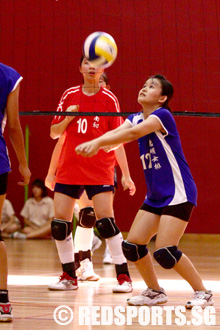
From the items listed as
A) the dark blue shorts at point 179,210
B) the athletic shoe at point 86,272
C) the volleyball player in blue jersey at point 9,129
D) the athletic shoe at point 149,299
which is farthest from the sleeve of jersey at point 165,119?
the athletic shoe at point 86,272

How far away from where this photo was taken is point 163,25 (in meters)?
10.5

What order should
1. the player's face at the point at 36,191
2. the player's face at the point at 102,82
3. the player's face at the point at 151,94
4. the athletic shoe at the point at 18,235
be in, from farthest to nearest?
the athletic shoe at the point at 18,235 < the player's face at the point at 36,191 < the player's face at the point at 102,82 < the player's face at the point at 151,94

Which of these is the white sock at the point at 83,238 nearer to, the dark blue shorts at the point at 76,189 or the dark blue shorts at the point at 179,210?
the dark blue shorts at the point at 76,189

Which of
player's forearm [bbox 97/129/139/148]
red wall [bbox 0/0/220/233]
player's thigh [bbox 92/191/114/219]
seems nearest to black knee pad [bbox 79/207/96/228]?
player's thigh [bbox 92/191/114/219]

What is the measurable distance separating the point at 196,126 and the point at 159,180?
737cm

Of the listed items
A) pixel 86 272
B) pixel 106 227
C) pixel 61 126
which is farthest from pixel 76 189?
pixel 86 272

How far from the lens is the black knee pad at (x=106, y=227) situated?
555cm

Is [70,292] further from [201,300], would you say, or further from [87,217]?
[201,300]

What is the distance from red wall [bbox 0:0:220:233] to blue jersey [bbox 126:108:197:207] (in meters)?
4.43

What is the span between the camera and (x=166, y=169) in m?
4.60

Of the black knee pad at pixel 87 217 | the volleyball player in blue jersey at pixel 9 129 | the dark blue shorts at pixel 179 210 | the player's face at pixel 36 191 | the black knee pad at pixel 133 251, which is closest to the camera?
the volleyball player in blue jersey at pixel 9 129

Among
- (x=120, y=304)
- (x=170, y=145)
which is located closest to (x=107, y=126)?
(x=170, y=145)

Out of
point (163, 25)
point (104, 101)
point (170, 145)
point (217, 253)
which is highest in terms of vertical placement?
point (163, 25)

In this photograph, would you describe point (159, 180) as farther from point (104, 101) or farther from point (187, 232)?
point (187, 232)
